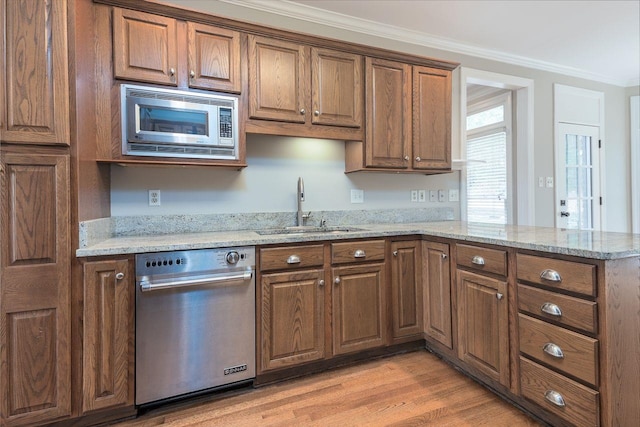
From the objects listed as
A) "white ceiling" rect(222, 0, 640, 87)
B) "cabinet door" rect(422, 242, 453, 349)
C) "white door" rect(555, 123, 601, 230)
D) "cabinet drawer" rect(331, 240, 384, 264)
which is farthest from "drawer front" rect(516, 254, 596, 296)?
"white door" rect(555, 123, 601, 230)

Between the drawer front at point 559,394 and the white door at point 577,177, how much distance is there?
2900 mm

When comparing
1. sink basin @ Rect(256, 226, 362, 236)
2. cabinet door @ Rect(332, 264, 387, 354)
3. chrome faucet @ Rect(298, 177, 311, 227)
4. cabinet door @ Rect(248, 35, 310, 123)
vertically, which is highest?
cabinet door @ Rect(248, 35, 310, 123)

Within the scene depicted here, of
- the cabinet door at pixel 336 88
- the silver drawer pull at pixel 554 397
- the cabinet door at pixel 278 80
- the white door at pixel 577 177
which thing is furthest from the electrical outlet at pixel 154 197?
the white door at pixel 577 177

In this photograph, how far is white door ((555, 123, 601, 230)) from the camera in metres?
3.82

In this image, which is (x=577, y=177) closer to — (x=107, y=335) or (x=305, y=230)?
(x=305, y=230)

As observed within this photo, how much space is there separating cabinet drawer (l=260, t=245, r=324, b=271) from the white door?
3283 mm

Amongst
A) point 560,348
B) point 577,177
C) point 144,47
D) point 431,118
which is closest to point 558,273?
point 560,348

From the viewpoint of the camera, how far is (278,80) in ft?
7.32

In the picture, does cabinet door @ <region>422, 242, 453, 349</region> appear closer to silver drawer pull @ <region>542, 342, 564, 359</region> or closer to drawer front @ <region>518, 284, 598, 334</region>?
drawer front @ <region>518, 284, 598, 334</region>

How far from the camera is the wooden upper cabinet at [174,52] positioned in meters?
1.87

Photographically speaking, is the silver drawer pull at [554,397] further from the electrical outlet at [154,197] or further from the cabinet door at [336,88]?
the electrical outlet at [154,197]

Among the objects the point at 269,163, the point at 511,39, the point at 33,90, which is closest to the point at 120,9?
the point at 33,90

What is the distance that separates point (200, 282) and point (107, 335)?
1.59ft

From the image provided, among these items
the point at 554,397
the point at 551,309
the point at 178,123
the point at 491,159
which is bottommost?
the point at 554,397
